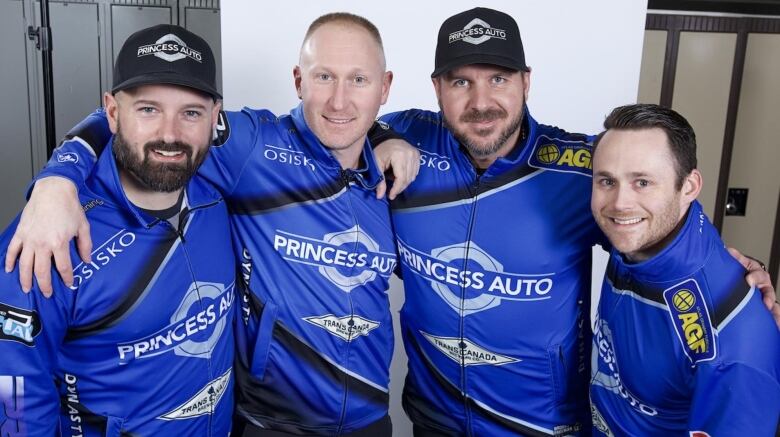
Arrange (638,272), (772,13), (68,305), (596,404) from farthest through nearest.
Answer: (772,13), (596,404), (638,272), (68,305)

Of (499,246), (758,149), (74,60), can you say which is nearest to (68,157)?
(499,246)

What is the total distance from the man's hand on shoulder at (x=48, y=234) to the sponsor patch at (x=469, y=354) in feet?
2.62

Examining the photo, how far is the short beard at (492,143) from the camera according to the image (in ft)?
4.67

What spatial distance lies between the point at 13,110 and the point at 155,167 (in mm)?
2615

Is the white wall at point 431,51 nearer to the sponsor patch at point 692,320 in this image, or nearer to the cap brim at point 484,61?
the cap brim at point 484,61

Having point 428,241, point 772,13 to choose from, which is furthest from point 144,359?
point 772,13

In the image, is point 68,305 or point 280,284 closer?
point 68,305

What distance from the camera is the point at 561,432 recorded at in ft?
4.91

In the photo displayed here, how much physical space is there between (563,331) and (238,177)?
0.80m

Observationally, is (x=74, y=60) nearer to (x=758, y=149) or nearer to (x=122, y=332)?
(x=122, y=332)

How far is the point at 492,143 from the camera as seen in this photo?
56.2 inches

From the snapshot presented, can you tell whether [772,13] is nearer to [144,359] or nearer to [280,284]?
[280,284]

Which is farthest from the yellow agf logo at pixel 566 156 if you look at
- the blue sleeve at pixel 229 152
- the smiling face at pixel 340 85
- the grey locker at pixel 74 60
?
the grey locker at pixel 74 60

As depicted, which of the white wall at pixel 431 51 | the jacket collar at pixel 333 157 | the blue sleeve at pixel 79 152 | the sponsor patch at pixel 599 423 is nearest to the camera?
the blue sleeve at pixel 79 152
